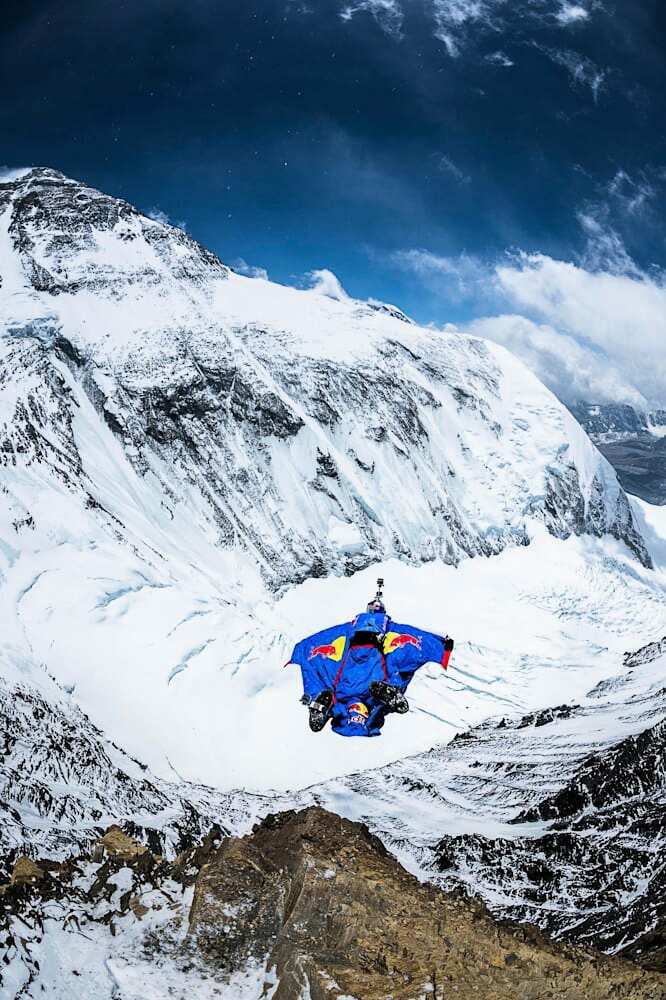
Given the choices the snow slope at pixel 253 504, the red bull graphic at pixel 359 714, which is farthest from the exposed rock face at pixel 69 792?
the snow slope at pixel 253 504

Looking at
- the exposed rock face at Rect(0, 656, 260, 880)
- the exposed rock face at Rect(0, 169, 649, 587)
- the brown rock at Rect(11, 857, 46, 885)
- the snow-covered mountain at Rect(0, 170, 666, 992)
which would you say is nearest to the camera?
the brown rock at Rect(11, 857, 46, 885)

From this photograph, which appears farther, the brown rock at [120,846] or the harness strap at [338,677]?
Answer: the harness strap at [338,677]

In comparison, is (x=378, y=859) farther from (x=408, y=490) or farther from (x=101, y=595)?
(x=408, y=490)

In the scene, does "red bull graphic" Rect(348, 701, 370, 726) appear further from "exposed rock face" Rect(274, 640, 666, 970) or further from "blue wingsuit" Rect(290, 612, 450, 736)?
"exposed rock face" Rect(274, 640, 666, 970)

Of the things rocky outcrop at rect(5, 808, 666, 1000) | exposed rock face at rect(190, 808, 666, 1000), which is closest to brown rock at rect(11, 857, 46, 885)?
rocky outcrop at rect(5, 808, 666, 1000)

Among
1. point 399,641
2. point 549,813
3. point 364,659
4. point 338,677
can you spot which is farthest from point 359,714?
point 549,813

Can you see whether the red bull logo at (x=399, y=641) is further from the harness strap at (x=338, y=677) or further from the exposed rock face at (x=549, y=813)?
the exposed rock face at (x=549, y=813)
